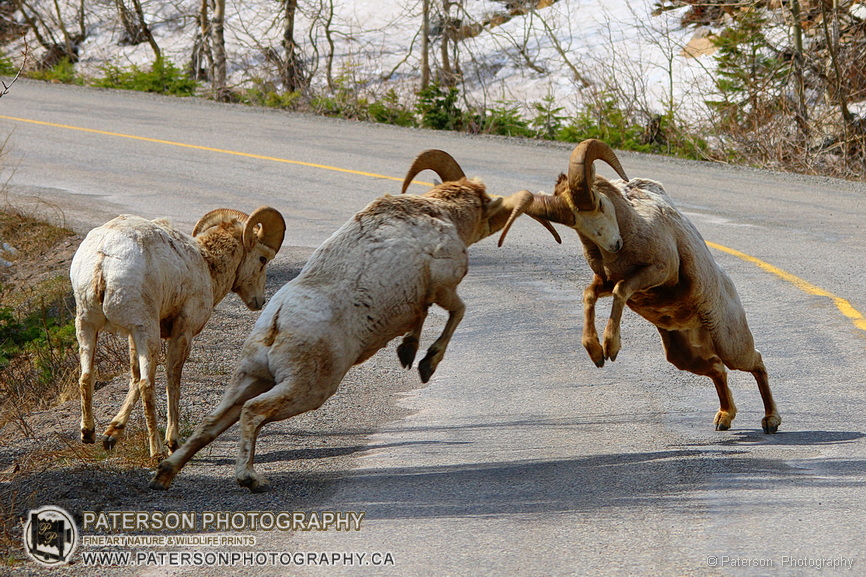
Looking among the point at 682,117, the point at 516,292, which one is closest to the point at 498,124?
the point at 682,117

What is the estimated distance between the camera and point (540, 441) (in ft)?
24.5

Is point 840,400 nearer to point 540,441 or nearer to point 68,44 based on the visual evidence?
point 540,441

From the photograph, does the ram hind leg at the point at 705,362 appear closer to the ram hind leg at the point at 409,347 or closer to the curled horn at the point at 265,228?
the ram hind leg at the point at 409,347

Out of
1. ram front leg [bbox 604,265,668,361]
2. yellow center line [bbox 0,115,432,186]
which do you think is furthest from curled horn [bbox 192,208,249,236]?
yellow center line [bbox 0,115,432,186]

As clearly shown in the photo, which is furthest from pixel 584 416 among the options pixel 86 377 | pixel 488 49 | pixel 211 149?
pixel 488 49

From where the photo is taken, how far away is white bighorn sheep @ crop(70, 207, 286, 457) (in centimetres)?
719

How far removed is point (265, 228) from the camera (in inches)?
337

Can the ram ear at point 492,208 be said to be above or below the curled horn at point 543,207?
below

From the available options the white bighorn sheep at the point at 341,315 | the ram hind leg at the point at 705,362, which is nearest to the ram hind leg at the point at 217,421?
the white bighorn sheep at the point at 341,315

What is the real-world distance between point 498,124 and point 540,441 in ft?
48.8

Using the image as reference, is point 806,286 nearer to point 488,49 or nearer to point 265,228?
point 265,228

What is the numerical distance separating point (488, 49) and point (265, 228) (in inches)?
736

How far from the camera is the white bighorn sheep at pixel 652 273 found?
709 centimetres

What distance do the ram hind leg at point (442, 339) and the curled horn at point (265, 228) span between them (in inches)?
77.4
